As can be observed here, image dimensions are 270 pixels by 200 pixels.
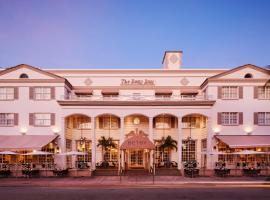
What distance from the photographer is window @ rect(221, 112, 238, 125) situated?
29.8 meters

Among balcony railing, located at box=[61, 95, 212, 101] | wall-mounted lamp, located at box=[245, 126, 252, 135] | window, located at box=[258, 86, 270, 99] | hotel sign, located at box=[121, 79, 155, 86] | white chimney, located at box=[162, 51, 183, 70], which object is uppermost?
white chimney, located at box=[162, 51, 183, 70]

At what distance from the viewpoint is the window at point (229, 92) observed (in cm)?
3017

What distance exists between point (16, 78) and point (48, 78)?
3.63 m

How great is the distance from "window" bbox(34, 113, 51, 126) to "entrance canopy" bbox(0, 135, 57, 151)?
58.5 inches

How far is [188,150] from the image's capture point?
32500 mm

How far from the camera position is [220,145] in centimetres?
2955

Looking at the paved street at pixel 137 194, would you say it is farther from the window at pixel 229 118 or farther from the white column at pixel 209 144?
the window at pixel 229 118

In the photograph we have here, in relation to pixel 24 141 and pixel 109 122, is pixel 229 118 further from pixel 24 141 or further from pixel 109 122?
pixel 24 141

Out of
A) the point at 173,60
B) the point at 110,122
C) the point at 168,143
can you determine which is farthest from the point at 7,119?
the point at 173,60

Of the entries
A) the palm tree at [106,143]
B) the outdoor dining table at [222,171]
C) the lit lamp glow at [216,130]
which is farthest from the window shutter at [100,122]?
the outdoor dining table at [222,171]

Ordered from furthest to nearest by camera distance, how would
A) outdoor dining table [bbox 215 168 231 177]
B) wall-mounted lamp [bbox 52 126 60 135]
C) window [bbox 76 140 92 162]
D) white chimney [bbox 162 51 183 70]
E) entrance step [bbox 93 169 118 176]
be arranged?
1. white chimney [bbox 162 51 183 70]
2. window [bbox 76 140 92 162]
3. wall-mounted lamp [bbox 52 126 60 135]
4. entrance step [bbox 93 169 118 176]
5. outdoor dining table [bbox 215 168 231 177]

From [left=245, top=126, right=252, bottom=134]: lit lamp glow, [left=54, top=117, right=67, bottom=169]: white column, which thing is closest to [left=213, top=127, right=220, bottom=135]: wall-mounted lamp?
[left=245, top=126, right=252, bottom=134]: lit lamp glow

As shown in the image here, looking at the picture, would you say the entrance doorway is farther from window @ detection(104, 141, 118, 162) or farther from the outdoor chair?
the outdoor chair

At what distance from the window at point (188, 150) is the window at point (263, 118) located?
7806 millimetres
